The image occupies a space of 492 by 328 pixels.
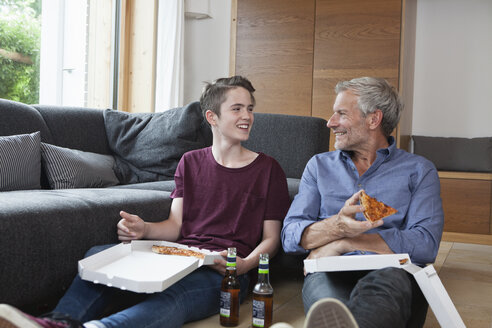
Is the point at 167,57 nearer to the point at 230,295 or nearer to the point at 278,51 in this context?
the point at 278,51

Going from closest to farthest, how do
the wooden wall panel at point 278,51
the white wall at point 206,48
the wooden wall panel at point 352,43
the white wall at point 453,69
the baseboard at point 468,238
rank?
1. the baseboard at point 468,238
2. the wooden wall panel at point 352,43
3. the white wall at point 453,69
4. the wooden wall panel at point 278,51
5. the white wall at point 206,48

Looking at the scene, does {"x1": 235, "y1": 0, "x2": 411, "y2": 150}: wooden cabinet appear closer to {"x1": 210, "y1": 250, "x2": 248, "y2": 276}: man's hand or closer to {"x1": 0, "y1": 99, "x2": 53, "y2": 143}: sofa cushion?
{"x1": 0, "y1": 99, "x2": 53, "y2": 143}: sofa cushion

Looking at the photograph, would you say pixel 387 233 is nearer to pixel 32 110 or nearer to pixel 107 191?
pixel 107 191

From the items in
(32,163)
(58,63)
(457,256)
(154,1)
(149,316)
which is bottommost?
(457,256)

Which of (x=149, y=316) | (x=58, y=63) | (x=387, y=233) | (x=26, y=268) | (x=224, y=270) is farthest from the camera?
(x=58, y=63)

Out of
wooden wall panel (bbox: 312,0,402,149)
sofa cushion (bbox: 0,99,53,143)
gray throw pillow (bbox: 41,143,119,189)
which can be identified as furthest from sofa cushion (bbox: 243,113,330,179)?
wooden wall panel (bbox: 312,0,402,149)

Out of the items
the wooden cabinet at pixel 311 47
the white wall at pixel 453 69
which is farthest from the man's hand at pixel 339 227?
the white wall at pixel 453 69

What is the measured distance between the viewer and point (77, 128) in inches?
113

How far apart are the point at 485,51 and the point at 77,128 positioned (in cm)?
374

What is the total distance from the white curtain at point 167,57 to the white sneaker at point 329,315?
3.94 m

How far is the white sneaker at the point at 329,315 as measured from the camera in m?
1.18

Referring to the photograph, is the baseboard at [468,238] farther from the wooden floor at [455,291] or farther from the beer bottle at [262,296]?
the beer bottle at [262,296]

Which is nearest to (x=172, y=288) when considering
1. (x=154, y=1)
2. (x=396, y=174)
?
(x=396, y=174)

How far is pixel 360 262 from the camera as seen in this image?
158cm
